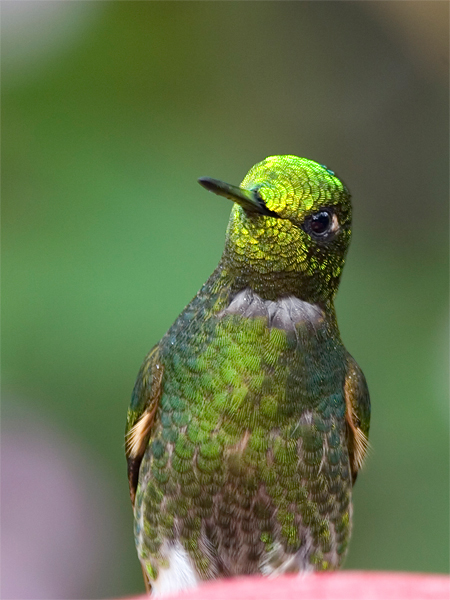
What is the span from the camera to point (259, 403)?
966 mm

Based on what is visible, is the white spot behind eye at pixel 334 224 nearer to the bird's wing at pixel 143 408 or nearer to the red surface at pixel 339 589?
the bird's wing at pixel 143 408

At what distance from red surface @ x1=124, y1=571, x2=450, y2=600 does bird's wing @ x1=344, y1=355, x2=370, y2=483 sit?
Answer: 626mm

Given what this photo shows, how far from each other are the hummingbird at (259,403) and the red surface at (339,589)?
51 cm

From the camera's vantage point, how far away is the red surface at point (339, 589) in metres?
0.40

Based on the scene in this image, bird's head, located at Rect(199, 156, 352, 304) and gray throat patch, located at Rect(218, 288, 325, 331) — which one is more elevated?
bird's head, located at Rect(199, 156, 352, 304)

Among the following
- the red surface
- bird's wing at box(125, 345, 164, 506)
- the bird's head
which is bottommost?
bird's wing at box(125, 345, 164, 506)

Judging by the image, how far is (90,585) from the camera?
2201mm

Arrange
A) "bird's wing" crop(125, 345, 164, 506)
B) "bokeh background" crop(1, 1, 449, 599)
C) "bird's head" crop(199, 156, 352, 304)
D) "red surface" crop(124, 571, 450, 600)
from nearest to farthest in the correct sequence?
1. "red surface" crop(124, 571, 450, 600)
2. "bird's head" crop(199, 156, 352, 304)
3. "bird's wing" crop(125, 345, 164, 506)
4. "bokeh background" crop(1, 1, 449, 599)

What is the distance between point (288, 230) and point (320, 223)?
0.19 ft

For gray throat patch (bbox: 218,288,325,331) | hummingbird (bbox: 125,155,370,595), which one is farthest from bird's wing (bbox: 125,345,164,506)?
gray throat patch (bbox: 218,288,325,331)

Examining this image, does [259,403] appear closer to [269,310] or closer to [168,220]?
[269,310]

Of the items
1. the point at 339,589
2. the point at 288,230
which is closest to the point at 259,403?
the point at 288,230

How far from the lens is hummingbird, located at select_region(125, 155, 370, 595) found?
3.17 ft

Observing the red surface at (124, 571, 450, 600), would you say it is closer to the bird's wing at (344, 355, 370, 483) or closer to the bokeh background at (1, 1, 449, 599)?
the bird's wing at (344, 355, 370, 483)
